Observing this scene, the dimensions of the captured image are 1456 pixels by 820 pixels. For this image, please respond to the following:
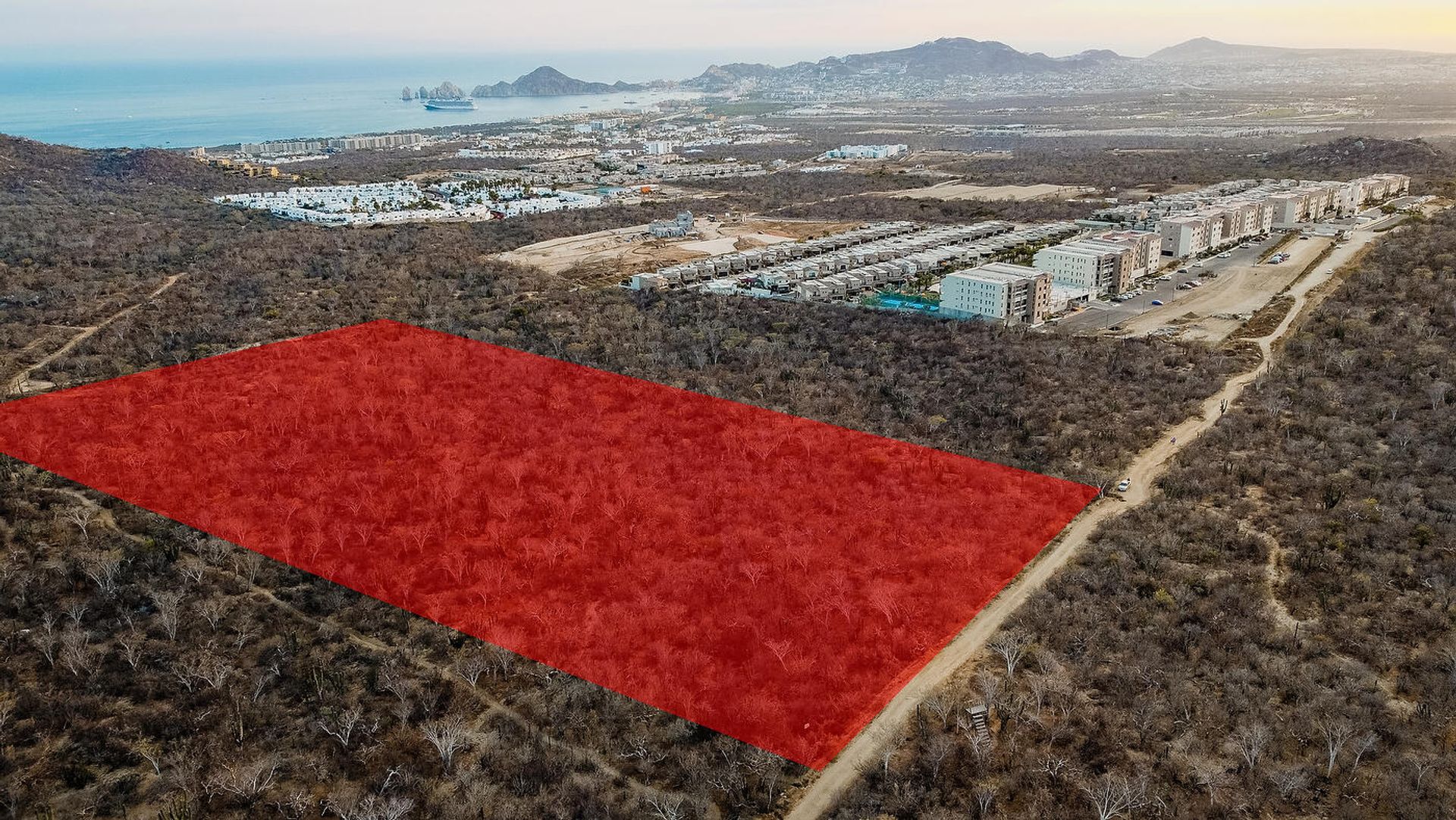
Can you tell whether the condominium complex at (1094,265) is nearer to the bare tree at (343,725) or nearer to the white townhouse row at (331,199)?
the bare tree at (343,725)

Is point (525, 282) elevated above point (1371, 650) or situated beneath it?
elevated above

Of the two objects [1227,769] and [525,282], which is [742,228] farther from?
[1227,769]

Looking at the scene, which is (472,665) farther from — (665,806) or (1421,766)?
(1421,766)

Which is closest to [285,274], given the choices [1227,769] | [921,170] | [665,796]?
[665,796]

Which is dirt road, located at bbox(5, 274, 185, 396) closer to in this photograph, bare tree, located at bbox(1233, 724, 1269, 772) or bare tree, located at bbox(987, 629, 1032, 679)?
bare tree, located at bbox(987, 629, 1032, 679)

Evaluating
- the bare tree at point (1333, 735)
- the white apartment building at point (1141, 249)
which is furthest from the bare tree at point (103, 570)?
the white apartment building at point (1141, 249)

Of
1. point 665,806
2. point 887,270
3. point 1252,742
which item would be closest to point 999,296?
point 887,270

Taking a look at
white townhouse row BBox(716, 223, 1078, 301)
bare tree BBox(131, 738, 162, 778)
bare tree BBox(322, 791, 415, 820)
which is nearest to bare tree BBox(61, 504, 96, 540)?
bare tree BBox(131, 738, 162, 778)
